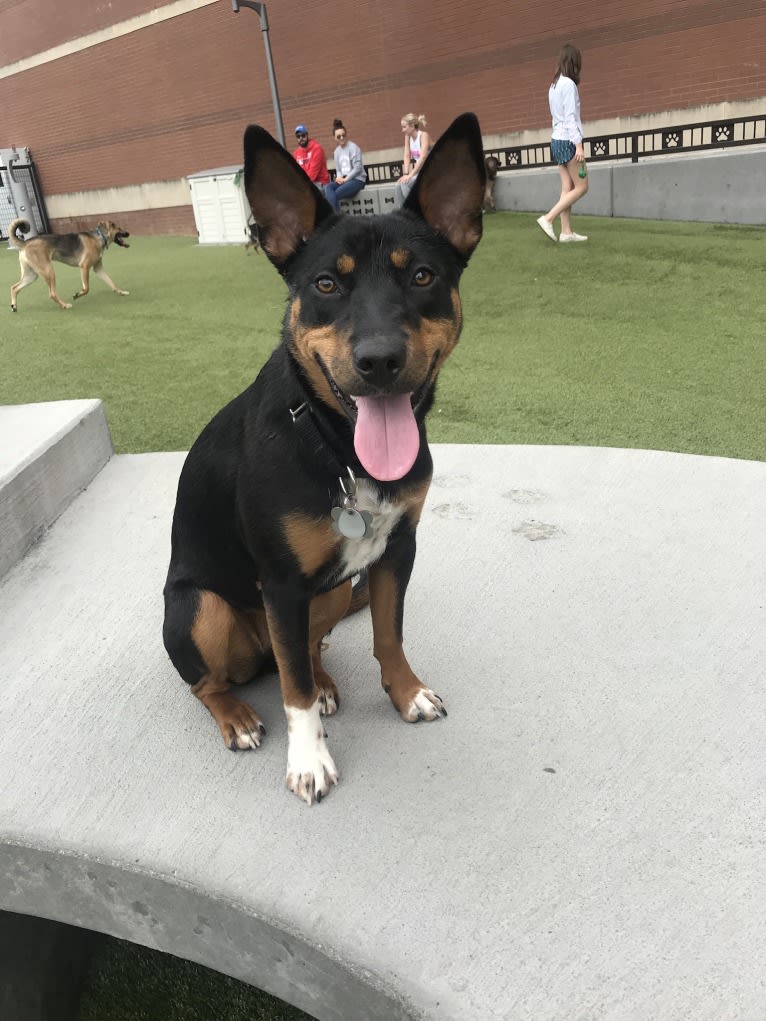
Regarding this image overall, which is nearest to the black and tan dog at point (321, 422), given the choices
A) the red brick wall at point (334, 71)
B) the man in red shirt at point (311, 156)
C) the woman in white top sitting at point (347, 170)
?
the man in red shirt at point (311, 156)

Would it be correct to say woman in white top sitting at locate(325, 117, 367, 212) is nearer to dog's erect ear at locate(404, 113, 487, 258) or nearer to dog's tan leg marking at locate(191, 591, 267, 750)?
dog's erect ear at locate(404, 113, 487, 258)

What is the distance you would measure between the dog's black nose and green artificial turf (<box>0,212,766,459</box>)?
293cm

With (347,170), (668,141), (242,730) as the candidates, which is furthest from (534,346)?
(347,170)

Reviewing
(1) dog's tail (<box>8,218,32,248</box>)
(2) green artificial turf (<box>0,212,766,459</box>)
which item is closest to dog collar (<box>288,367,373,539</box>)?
(2) green artificial turf (<box>0,212,766,459</box>)

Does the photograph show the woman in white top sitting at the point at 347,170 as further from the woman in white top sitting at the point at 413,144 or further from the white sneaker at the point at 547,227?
the white sneaker at the point at 547,227

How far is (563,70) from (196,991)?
31.9 ft

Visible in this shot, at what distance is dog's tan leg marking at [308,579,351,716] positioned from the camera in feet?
7.20

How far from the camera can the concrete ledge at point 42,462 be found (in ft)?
10.1

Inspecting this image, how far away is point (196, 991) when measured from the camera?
8.68ft

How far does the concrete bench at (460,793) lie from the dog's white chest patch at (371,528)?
21.3 inches

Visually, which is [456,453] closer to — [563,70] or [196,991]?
[196,991]

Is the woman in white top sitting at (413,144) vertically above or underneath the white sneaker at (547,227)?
above

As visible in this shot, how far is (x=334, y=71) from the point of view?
17656mm

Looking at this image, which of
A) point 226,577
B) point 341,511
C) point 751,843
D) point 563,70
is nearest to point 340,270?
point 341,511
